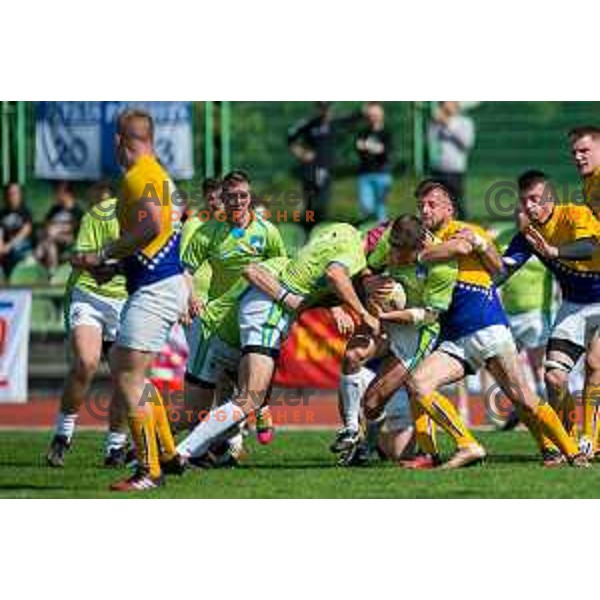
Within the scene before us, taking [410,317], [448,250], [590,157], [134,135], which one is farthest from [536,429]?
[134,135]

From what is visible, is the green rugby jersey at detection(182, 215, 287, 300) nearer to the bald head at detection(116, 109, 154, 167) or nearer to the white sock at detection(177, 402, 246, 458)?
the white sock at detection(177, 402, 246, 458)

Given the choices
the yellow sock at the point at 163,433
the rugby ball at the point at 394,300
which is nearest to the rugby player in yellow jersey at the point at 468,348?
the rugby ball at the point at 394,300

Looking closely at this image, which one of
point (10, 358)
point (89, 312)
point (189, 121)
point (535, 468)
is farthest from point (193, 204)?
point (535, 468)

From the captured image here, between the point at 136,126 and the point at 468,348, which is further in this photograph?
the point at 468,348

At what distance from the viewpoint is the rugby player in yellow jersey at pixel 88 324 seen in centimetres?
1580

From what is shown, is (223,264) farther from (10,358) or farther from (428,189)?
(10,358)

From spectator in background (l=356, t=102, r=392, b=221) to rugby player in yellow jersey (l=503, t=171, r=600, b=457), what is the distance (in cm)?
1087

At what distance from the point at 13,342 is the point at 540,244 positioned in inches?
352

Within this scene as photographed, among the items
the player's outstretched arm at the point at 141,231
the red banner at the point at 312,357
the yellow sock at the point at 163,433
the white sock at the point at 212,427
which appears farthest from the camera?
the red banner at the point at 312,357

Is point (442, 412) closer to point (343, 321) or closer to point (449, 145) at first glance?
point (343, 321)

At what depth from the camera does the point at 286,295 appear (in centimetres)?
1509

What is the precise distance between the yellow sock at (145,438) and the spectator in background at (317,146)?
13606 mm

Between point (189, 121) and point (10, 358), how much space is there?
5.17 metres

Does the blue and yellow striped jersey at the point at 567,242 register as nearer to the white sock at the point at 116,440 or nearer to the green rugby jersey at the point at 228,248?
the green rugby jersey at the point at 228,248
